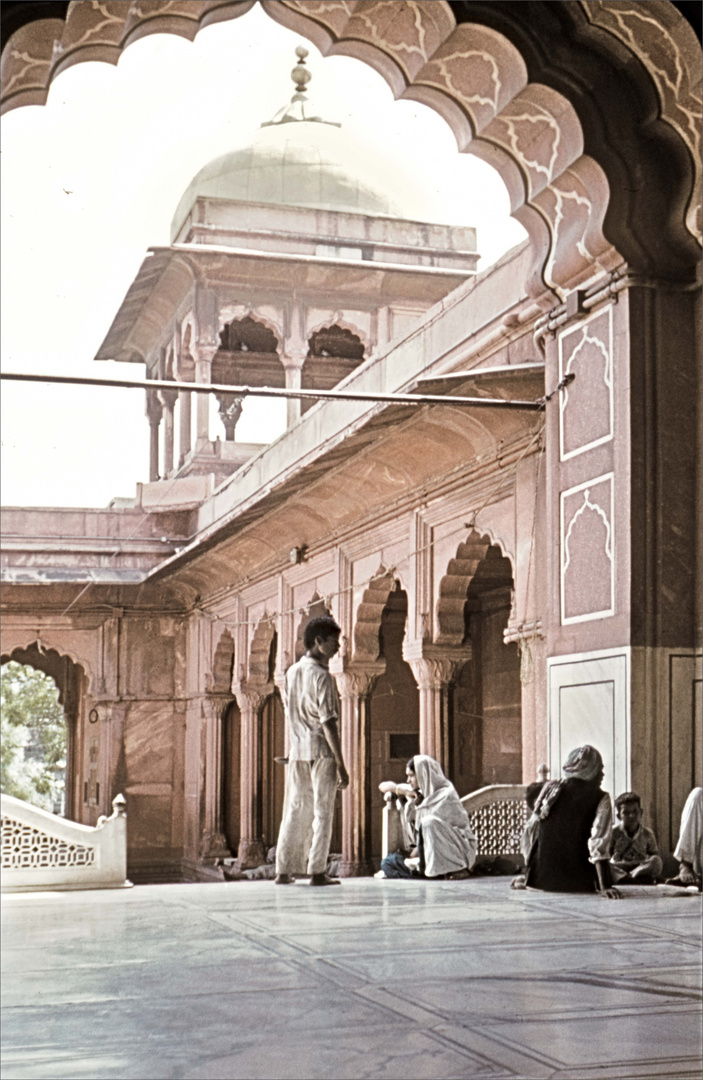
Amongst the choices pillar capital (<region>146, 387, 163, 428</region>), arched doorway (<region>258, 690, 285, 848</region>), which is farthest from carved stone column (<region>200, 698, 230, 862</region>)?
pillar capital (<region>146, 387, 163, 428</region>)

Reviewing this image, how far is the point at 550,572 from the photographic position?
7.84 metres

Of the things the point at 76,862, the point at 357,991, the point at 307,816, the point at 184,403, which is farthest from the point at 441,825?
the point at 184,403

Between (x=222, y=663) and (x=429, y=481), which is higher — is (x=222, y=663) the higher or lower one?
the lower one

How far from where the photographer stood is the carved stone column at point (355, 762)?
44.8 ft

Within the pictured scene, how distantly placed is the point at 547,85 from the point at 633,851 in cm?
358

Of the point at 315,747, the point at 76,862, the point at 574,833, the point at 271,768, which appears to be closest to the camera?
the point at 574,833

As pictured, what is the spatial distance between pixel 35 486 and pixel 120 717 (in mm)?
15965

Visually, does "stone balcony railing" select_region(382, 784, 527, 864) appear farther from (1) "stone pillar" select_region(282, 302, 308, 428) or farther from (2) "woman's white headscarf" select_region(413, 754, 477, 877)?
(1) "stone pillar" select_region(282, 302, 308, 428)

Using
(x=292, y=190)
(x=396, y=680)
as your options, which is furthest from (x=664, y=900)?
(x=292, y=190)

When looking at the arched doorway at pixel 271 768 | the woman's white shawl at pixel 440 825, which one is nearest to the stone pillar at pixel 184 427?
the arched doorway at pixel 271 768

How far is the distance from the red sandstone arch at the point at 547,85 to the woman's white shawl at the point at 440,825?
2997 mm

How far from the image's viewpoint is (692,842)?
6.75 meters

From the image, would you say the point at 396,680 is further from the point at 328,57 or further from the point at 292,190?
the point at 328,57

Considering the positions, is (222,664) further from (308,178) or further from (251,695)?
(308,178)
